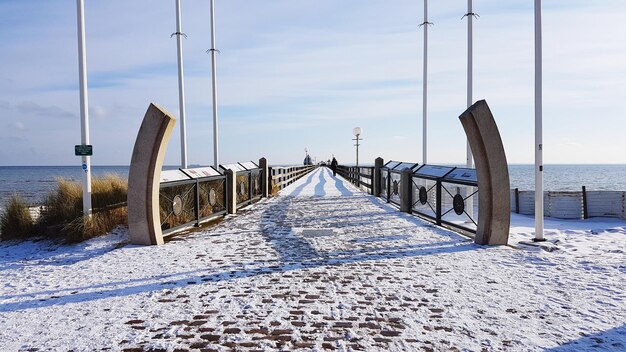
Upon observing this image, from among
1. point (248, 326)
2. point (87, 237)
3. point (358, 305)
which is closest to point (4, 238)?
point (87, 237)

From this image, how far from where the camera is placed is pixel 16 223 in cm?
878

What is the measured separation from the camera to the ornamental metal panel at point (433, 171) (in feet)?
31.3

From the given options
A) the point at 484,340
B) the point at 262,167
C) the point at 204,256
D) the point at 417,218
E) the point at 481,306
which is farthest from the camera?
the point at 262,167

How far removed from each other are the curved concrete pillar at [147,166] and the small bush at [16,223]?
3235 millimetres

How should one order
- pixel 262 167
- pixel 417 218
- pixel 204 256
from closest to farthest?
pixel 204 256, pixel 417 218, pixel 262 167

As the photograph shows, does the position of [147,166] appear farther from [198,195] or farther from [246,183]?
[246,183]

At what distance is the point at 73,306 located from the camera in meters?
4.40

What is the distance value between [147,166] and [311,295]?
14.4 feet

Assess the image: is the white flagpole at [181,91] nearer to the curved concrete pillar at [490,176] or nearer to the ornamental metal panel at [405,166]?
the ornamental metal panel at [405,166]

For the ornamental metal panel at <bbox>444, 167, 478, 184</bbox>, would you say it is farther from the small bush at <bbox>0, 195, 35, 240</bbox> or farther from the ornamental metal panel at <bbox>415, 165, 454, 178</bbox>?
the small bush at <bbox>0, 195, 35, 240</bbox>

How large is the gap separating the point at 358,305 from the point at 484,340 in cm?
133

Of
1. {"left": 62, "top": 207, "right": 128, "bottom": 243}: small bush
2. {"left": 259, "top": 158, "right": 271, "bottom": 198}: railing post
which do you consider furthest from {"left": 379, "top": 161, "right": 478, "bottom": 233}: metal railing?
{"left": 62, "top": 207, "right": 128, "bottom": 243}: small bush

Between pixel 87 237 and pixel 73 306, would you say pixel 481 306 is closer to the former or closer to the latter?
pixel 73 306

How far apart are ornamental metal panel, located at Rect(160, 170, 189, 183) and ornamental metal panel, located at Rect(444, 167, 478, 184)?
20.0ft
